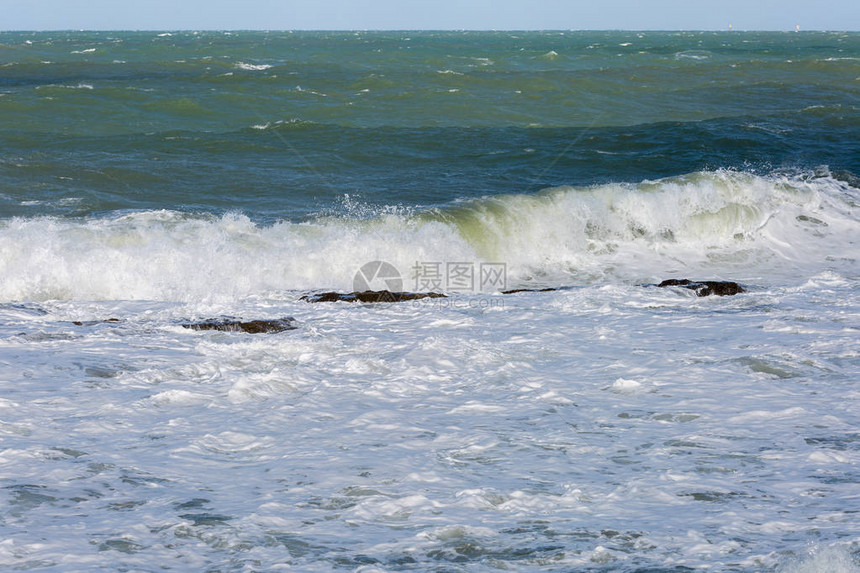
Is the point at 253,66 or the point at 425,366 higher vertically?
the point at 253,66

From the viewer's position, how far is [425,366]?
617cm

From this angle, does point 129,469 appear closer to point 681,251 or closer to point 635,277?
point 635,277

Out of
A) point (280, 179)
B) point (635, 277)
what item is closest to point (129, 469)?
point (635, 277)

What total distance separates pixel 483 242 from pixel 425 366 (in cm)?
594

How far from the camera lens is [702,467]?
4.38m

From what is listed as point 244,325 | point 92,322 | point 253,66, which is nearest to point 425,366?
point 244,325

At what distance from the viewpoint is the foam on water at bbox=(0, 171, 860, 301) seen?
973 centimetres

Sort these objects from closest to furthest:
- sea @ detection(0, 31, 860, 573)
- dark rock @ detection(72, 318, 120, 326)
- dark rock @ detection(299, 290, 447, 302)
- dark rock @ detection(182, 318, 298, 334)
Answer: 1. sea @ detection(0, 31, 860, 573)
2. dark rock @ detection(182, 318, 298, 334)
3. dark rock @ detection(72, 318, 120, 326)
4. dark rock @ detection(299, 290, 447, 302)

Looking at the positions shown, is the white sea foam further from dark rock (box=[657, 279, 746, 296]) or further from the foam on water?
dark rock (box=[657, 279, 746, 296])

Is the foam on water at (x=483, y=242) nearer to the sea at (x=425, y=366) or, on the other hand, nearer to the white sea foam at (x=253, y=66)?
the sea at (x=425, y=366)

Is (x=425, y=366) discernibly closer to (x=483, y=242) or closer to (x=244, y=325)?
(x=244, y=325)

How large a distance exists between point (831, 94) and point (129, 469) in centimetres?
3369

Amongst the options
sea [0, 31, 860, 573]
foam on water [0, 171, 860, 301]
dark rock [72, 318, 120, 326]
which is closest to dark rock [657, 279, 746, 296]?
sea [0, 31, 860, 573]

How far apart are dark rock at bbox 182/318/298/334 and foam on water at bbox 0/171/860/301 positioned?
127 centimetres
